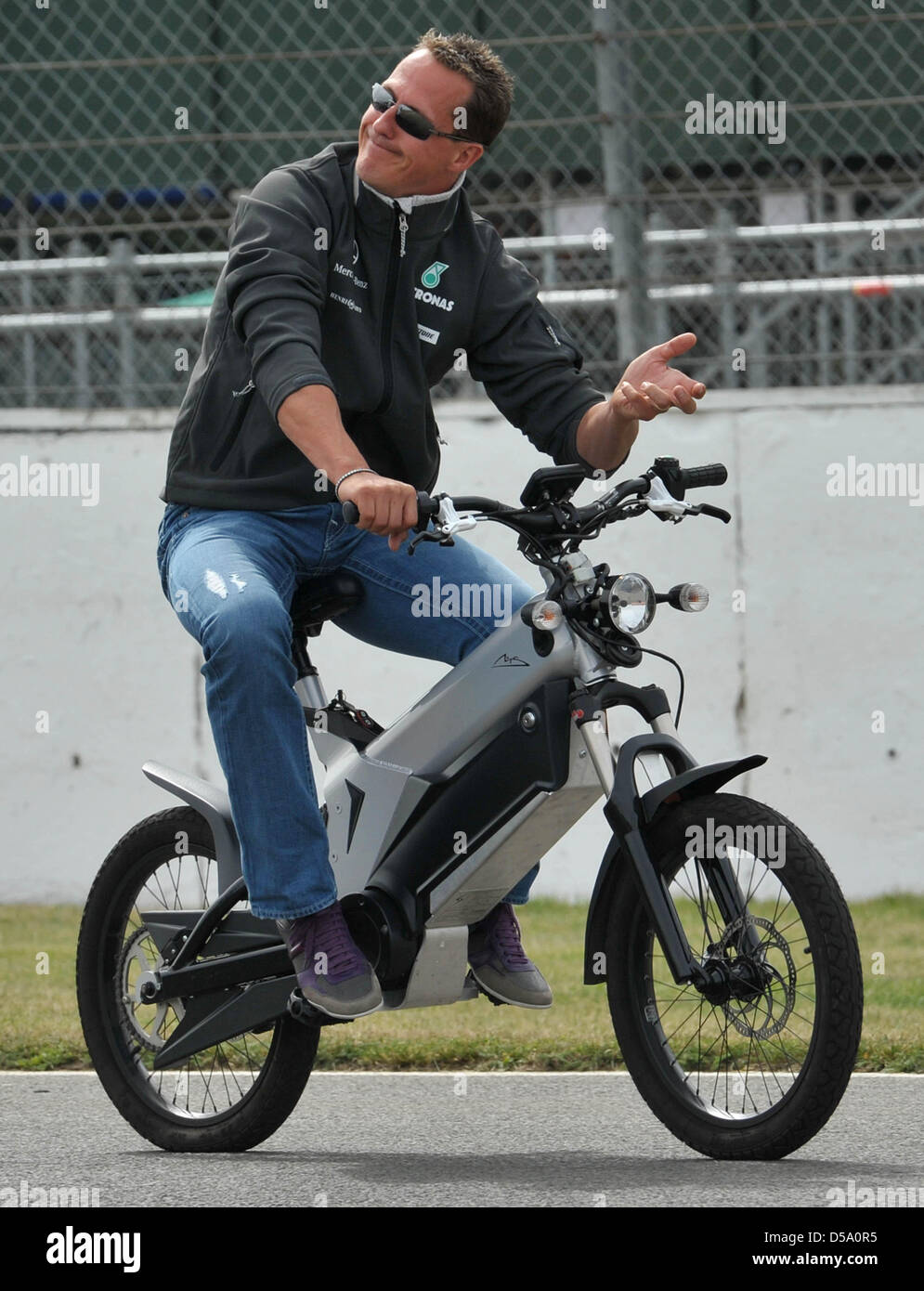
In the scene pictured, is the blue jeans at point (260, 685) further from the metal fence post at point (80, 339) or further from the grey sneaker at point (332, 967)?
the metal fence post at point (80, 339)

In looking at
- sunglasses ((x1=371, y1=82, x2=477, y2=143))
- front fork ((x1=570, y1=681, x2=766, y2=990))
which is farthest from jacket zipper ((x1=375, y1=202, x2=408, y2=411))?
front fork ((x1=570, y1=681, x2=766, y2=990))

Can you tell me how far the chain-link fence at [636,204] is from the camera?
7406 mm

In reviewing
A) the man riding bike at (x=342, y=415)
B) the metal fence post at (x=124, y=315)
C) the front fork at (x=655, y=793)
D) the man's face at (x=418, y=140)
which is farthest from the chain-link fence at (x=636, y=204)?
the front fork at (x=655, y=793)

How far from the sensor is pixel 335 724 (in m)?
4.34

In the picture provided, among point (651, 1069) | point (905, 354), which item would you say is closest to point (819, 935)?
point (651, 1069)

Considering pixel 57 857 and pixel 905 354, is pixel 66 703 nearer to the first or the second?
pixel 57 857

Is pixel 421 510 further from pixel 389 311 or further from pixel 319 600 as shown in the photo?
pixel 389 311

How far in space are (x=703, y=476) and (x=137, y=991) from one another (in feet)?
5.48

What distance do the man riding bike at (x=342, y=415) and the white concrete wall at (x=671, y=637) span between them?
2.89m

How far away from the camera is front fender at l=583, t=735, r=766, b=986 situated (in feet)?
12.2

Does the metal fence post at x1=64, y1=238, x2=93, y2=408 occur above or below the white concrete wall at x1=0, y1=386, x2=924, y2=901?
above

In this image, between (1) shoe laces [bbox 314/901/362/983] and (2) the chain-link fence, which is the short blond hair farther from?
(2) the chain-link fence

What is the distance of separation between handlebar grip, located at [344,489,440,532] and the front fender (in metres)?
0.55

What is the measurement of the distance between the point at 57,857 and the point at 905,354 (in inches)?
141
